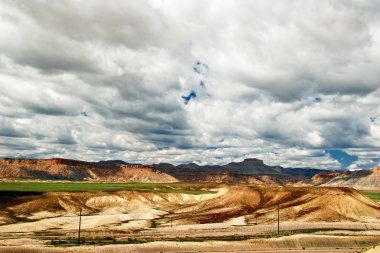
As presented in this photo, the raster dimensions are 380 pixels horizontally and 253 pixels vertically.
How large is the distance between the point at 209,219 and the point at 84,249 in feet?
213

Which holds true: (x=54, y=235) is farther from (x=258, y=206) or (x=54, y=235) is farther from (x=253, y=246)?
(x=258, y=206)

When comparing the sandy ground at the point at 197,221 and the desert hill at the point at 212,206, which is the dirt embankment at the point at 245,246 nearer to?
the sandy ground at the point at 197,221

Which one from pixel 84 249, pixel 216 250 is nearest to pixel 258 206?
pixel 216 250

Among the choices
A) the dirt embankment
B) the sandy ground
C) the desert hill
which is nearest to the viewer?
the dirt embankment

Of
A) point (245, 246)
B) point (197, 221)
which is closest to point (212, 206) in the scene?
point (197, 221)

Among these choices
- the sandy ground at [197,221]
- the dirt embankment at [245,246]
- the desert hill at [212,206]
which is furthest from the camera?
the desert hill at [212,206]

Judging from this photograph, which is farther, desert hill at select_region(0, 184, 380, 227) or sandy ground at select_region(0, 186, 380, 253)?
desert hill at select_region(0, 184, 380, 227)

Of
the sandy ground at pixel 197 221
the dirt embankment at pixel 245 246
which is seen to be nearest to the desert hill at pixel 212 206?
the sandy ground at pixel 197 221

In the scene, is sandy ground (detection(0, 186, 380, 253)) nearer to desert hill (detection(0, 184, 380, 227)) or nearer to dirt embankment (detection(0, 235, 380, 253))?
dirt embankment (detection(0, 235, 380, 253))

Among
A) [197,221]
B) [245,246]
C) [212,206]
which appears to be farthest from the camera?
[212,206]

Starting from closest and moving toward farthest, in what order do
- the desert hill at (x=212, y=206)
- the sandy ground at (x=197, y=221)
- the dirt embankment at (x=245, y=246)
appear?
the dirt embankment at (x=245, y=246), the sandy ground at (x=197, y=221), the desert hill at (x=212, y=206)

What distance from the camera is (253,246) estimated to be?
256 feet

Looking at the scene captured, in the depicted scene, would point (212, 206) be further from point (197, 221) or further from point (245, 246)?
point (245, 246)

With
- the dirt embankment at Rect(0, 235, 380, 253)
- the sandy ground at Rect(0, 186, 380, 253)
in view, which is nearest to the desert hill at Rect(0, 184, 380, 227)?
the sandy ground at Rect(0, 186, 380, 253)
